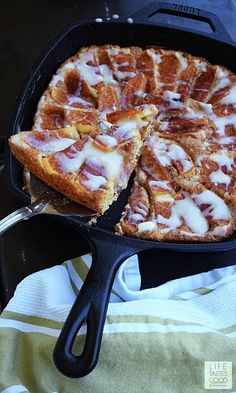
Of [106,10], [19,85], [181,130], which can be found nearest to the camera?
[181,130]

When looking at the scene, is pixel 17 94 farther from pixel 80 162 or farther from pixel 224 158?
pixel 224 158

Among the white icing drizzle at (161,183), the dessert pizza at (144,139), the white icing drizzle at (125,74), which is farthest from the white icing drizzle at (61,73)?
the white icing drizzle at (161,183)

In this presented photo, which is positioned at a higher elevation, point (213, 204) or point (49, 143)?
point (49, 143)

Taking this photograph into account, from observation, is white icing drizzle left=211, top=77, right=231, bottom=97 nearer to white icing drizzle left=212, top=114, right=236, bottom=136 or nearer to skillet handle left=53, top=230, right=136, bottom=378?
white icing drizzle left=212, top=114, right=236, bottom=136

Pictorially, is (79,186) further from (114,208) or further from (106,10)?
(106,10)

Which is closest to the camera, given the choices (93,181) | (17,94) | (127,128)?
Answer: (93,181)

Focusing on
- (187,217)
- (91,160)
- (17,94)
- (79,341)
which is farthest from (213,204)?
(17,94)

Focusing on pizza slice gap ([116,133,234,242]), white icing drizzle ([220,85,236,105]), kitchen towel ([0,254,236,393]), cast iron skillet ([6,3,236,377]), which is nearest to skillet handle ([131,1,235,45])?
cast iron skillet ([6,3,236,377])

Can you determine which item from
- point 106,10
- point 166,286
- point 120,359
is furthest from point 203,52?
point 120,359
